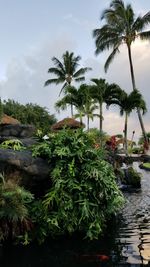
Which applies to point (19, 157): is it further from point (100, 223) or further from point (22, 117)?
point (22, 117)

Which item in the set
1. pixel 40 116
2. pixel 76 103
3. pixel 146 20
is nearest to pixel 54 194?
pixel 76 103

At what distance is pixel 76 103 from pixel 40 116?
22.6 metres

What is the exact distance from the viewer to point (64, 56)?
57812 mm

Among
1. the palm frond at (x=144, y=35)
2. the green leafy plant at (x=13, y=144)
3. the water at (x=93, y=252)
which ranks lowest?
the water at (x=93, y=252)

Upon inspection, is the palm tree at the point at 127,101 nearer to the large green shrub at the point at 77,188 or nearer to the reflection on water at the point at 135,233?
the reflection on water at the point at 135,233

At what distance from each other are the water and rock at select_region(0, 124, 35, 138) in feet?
34.1

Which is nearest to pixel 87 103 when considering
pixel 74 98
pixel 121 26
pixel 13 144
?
pixel 74 98

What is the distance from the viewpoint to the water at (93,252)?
8.38 m

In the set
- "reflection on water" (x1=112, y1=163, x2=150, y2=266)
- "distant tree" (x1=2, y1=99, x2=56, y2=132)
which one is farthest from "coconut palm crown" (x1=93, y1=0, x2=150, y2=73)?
"reflection on water" (x1=112, y1=163, x2=150, y2=266)

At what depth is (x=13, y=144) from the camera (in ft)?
41.8

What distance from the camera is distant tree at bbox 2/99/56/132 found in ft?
193

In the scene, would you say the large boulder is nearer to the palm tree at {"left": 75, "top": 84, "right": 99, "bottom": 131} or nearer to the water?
the water

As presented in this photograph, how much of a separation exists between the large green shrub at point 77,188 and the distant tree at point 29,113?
44.7 m

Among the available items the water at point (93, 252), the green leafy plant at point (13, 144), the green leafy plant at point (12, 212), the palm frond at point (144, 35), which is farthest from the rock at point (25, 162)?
the palm frond at point (144, 35)
